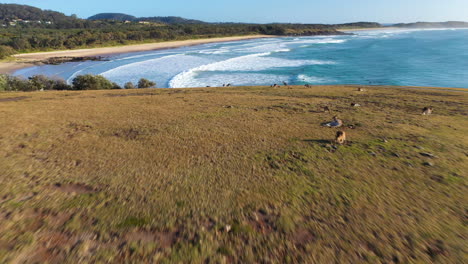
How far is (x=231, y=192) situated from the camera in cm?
494

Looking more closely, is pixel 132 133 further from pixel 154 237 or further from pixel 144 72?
pixel 144 72

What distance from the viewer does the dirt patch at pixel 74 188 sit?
4932 mm

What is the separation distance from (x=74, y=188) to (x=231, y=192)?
3.25 m

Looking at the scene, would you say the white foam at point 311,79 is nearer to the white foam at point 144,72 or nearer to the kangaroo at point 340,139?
the white foam at point 144,72

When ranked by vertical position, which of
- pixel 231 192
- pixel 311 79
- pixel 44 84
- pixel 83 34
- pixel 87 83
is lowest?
pixel 311 79

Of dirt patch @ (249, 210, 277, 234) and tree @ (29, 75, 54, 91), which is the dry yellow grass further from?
tree @ (29, 75, 54, 91)

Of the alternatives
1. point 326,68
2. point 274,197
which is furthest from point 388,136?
point 326,68

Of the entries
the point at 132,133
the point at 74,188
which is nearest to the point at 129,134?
the point at 132,133

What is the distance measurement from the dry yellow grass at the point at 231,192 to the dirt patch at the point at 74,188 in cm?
4

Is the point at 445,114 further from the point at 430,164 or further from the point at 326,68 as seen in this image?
the point at 326,68

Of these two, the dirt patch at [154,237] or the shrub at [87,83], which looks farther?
the shrub at [87,83]

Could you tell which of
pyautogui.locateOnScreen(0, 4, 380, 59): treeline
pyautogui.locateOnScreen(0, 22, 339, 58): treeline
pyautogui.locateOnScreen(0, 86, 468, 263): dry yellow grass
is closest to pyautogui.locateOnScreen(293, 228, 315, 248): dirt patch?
pyautogui.locateOnScreen(0, 86, 468, 263): dry yellow grass

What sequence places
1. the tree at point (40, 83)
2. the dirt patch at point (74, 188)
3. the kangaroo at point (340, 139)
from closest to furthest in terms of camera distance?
the dirt patch at point (74, 188), the kangaroo at point (340, 139), the tree at point (40, 83)

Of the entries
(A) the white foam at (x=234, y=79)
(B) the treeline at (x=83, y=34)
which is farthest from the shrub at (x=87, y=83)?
(B) the treeline at (x=83, y=34)
